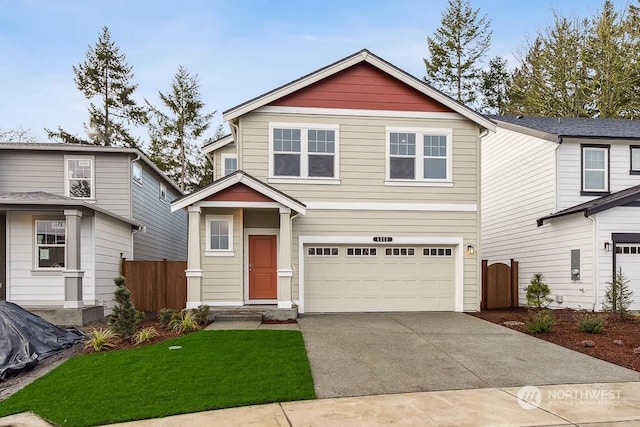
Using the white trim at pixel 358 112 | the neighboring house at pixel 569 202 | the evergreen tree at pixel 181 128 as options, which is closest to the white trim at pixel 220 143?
the white trim at pixel 358 112

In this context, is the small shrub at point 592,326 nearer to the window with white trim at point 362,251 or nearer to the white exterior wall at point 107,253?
the window with white trim at point 362,251

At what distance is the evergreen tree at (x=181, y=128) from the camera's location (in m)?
31.4

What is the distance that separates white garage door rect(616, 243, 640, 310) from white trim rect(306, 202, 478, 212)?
4.31 meters

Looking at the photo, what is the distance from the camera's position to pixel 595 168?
50.1 feet

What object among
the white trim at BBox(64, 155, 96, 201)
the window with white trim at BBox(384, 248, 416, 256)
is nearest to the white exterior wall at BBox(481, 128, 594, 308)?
the window with white trim at BBox(384, 248, 416, 256)

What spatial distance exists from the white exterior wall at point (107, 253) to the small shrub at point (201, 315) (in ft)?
12.1

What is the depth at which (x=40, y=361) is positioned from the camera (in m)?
8.32

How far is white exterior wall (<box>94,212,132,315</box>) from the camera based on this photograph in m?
13.3

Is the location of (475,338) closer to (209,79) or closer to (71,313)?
(71,313)

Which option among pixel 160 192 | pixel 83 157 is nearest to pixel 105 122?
pixel 160 192

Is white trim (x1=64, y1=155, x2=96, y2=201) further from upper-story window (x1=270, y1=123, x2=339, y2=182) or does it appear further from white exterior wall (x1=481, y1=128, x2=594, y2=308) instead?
white exterior wall (x1=481, y1=128, x2=594, y2=308)

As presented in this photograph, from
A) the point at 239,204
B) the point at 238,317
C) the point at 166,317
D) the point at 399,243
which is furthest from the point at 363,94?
the point at 166,317

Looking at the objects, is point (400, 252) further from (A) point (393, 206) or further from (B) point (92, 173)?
(B) point (92, 173)

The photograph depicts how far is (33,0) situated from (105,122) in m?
15.3
